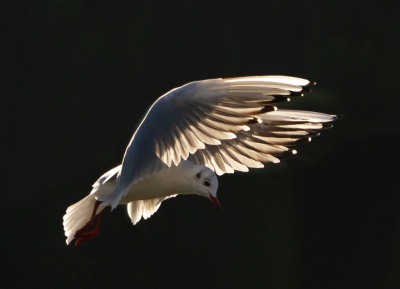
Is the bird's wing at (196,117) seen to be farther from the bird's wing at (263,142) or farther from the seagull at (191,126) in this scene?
the bird's wing at (263,142)

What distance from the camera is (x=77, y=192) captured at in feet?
8.56

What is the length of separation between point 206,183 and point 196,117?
0.71 feet

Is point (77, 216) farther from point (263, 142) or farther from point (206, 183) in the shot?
point (263, 142)

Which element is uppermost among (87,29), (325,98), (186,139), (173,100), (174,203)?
(87,29)

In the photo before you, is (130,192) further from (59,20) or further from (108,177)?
(59,20)

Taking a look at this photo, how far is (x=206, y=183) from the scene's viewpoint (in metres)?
1.38

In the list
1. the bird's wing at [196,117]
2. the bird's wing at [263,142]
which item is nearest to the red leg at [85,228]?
the bird's wing at [196,117]

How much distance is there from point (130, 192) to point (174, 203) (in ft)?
4.03

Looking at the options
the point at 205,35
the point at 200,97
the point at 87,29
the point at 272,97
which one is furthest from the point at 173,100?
the point at 87,29

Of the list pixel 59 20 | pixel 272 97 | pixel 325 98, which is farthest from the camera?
pixel 59 20

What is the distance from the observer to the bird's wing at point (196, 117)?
1.22m

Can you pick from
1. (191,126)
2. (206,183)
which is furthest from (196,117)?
(206,183)

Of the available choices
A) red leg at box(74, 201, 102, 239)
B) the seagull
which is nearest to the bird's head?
the seagull

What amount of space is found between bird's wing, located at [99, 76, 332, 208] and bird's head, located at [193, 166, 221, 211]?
0.45 ft
